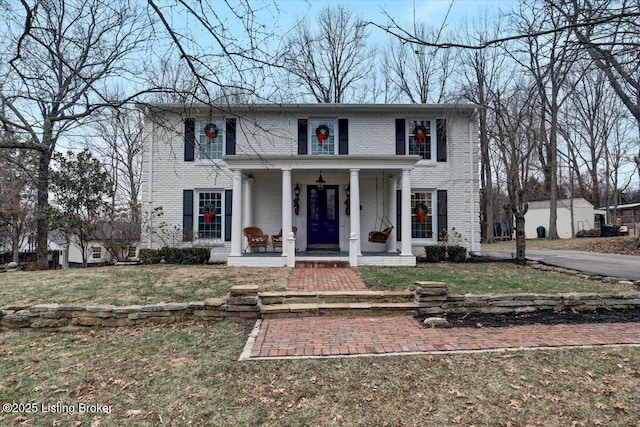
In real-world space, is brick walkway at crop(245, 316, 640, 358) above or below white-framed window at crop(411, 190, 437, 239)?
below

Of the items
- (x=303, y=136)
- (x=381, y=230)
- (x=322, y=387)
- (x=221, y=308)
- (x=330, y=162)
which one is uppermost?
(x=303, y=136)

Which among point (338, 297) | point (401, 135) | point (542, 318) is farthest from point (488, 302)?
point (401, 135)

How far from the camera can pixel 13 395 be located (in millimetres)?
3359

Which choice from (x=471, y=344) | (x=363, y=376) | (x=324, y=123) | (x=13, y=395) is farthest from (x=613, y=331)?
(x=324, y=123)

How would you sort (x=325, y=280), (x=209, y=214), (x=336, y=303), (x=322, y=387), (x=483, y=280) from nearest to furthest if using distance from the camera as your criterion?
1. (x=322, y=387)
2. (x=336, y=303)
3. (x=483, y=280)
4. (x=325, y=280)
5. (x=209, y=214)

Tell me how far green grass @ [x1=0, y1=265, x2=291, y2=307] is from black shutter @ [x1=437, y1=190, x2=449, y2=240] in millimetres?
6078

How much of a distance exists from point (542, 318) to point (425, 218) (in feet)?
24.1

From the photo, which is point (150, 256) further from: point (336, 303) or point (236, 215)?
point (336, 303)

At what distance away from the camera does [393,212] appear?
40.5 feet

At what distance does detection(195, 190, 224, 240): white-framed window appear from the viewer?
12.7m

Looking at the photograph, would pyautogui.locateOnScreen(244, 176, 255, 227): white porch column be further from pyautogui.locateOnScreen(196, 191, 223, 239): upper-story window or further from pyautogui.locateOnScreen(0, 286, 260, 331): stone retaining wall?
pyautogui.locateOnScreen(0, 286, 260, 331): stone retaining wall

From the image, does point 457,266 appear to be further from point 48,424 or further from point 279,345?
point 48,424

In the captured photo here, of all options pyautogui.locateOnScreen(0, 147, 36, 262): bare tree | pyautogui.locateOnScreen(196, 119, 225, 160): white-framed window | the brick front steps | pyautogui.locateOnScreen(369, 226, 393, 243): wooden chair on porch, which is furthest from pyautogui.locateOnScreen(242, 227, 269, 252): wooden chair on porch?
pyautogui.locateOnScreen(0, 147, 36, 262): bare tree

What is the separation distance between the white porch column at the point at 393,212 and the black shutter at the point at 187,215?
22.7ft
